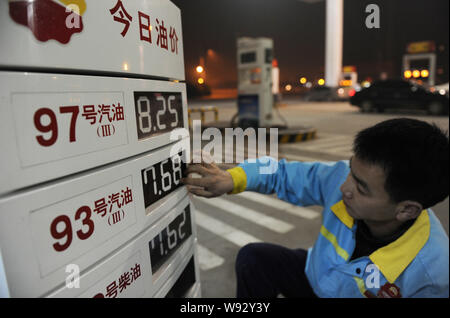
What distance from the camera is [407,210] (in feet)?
4.14

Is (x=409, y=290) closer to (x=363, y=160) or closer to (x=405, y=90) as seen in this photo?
(x=363, y=160)

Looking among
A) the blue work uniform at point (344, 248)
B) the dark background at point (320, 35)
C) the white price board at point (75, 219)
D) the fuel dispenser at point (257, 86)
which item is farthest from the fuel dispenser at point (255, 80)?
the white price board at point (75, 219)

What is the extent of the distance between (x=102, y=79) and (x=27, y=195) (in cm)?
36

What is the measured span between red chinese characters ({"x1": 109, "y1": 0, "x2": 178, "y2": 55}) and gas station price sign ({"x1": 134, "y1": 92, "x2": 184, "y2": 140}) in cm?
17

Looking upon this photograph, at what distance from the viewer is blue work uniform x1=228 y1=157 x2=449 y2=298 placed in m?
1.23

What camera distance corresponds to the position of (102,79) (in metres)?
0.93

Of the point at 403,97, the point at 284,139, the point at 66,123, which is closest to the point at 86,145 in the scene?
the point at 66,123

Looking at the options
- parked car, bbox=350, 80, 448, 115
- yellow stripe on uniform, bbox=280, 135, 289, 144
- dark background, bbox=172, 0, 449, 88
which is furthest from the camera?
dark background, bbox=172, 0, 449, 88

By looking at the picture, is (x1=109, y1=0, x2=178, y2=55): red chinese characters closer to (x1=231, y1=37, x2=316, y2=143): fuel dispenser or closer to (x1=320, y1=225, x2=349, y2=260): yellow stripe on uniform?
(x1=320, y1=225, x2=349, y2=260): yellow stripe on uniform

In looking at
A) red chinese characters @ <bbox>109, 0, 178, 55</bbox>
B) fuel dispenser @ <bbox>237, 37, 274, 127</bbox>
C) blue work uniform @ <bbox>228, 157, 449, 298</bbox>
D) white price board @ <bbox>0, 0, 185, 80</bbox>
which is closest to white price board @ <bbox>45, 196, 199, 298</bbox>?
blue work uniform @ <bbox>228, 157, 449, 298</bbox>

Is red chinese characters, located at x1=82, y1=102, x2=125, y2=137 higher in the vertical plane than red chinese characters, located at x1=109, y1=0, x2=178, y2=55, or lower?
lower

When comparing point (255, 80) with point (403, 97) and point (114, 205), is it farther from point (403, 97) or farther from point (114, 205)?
point (114, 205)

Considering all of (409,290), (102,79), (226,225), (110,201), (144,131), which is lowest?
(226,225)
